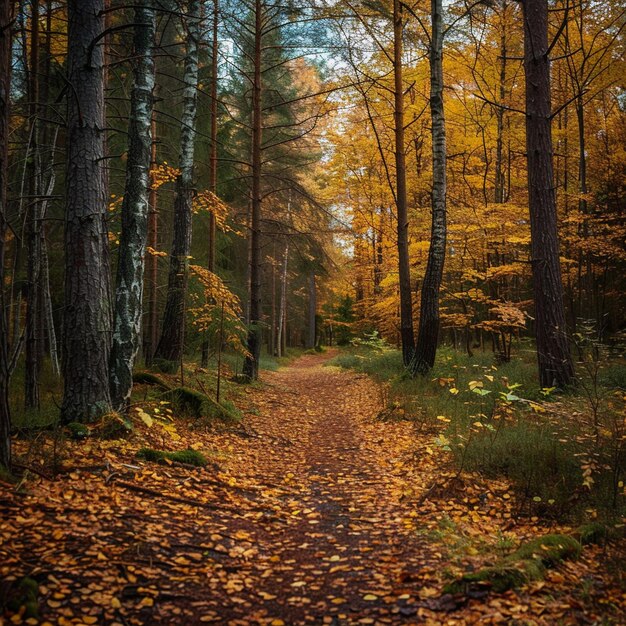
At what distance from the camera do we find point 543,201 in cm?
735

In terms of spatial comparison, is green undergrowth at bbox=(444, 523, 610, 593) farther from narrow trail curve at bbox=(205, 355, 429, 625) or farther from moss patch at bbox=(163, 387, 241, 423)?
moss patch at bbox=(163, 387, 241, 423)

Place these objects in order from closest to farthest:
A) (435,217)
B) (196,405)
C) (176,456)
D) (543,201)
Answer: (176,456)
(543,201)
(196,405)
(435,217)

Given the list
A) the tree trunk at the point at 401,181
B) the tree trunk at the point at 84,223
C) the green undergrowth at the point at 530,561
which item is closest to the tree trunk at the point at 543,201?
the green undergrowth at the point at 530,561

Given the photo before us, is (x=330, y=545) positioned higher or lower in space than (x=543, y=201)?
lower

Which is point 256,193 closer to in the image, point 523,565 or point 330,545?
point 330,545

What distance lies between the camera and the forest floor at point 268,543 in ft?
8.87

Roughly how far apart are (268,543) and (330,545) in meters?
0.51

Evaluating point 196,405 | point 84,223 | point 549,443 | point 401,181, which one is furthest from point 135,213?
point 401,181

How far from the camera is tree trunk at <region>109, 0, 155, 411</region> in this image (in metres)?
6.43

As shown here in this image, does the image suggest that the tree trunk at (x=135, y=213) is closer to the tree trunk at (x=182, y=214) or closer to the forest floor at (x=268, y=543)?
the forest floor at (x=268, y=543)

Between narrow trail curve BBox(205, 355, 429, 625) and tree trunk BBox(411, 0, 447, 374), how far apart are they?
3550mm

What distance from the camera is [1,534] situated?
2.98 metres

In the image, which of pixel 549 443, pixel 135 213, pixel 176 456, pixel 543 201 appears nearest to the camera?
pixel 549 443

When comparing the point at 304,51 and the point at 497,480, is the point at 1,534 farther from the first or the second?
the point at 304,51
